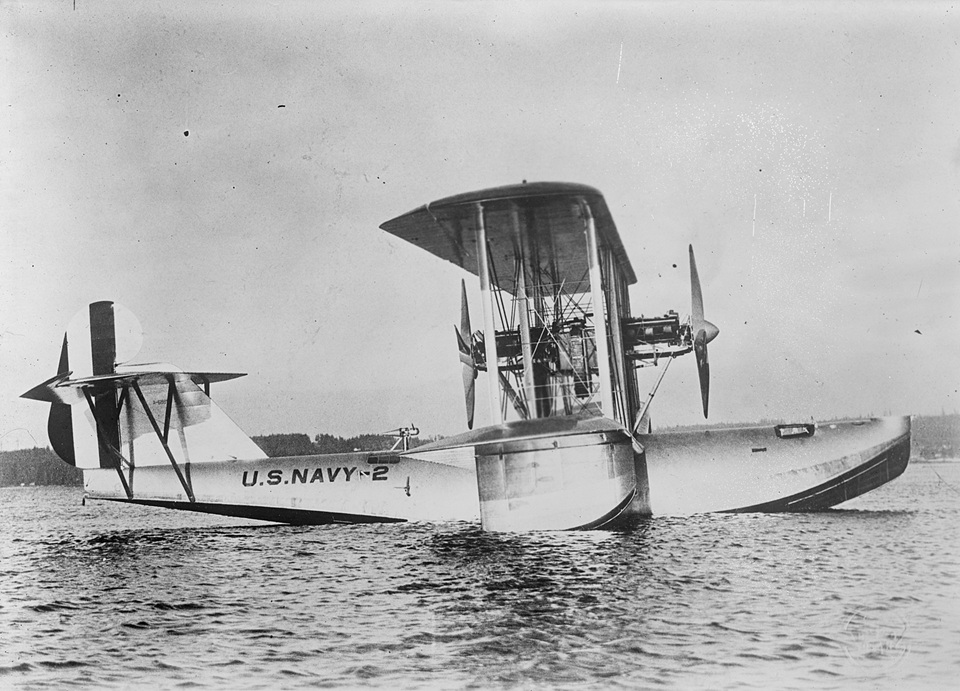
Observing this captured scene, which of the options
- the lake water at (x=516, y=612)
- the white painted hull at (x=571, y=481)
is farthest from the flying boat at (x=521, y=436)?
the lake water at (x=516, y=612)

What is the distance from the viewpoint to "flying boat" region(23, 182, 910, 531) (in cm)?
1364

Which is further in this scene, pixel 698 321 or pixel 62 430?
pixel 62 430

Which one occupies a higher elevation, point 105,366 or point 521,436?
point 105,366

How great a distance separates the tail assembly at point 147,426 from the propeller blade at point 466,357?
20.6 ft

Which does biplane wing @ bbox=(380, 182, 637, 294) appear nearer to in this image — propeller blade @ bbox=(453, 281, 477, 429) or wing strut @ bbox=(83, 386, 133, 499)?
propeller blade @ bbox=(453, 281, 477, 429)

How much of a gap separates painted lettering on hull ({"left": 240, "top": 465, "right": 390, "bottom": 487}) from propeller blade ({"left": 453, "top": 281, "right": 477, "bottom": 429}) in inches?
145

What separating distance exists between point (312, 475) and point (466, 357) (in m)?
5.67

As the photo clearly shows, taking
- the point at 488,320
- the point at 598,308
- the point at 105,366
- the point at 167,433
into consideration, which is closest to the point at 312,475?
the point at 167,433

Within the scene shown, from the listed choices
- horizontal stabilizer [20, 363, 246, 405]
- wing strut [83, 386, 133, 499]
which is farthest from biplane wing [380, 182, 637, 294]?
wing strut [83, 386, 133, 499]

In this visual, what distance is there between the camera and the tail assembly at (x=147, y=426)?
20.1 metres

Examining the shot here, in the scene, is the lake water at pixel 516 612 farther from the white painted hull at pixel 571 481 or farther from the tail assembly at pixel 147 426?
the tail assembly at pixel 147 426

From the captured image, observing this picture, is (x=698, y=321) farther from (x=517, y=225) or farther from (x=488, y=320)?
(x=488, y=320)

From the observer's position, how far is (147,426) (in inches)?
827

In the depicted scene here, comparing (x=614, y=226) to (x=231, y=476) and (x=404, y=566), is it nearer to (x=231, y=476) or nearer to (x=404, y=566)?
(x=404, y=566)
